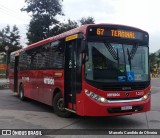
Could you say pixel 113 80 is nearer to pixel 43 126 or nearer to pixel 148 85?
pixel 148 85

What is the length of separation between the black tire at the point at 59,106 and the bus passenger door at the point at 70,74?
0.57 meters

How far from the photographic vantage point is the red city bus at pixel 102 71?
8.94 m

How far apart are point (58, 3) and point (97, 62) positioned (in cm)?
3075

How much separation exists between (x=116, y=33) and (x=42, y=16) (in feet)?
97.2

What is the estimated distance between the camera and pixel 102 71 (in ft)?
29.7

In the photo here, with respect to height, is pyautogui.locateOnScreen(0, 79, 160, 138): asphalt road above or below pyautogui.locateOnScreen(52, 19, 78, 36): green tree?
below

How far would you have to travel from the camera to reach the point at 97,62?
29.6 ft

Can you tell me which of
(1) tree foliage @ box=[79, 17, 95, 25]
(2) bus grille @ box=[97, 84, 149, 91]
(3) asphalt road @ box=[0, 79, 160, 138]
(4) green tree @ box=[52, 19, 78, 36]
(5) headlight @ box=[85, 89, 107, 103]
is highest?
(1) tree foliage @ box=[79, 17, 95, 25]

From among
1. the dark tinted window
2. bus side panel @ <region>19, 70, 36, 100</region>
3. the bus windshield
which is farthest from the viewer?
bus side panel @ <region>19, 70, 36, 100</region>

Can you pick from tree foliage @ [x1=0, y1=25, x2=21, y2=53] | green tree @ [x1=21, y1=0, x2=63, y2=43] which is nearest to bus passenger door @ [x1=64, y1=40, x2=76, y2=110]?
green tree @ [x1=21, y1=0, x2=63, y2=43]

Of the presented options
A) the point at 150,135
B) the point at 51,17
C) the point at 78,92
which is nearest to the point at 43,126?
the point at 78,92

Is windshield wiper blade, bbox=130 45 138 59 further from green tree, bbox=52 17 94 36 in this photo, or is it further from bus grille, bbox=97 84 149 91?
green tree, bbox=52 17 94 36

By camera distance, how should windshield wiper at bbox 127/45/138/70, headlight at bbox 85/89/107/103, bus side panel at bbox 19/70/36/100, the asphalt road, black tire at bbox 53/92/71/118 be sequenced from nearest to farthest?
headlight at bbox 85/89/107/103 < the asphalt road < windshield wiper at bbox 127/45/138/70 < black tire at bbox 53/92/71/118 < bus side panel at bbox 19/70/36/100

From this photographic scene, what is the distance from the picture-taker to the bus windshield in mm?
8984
